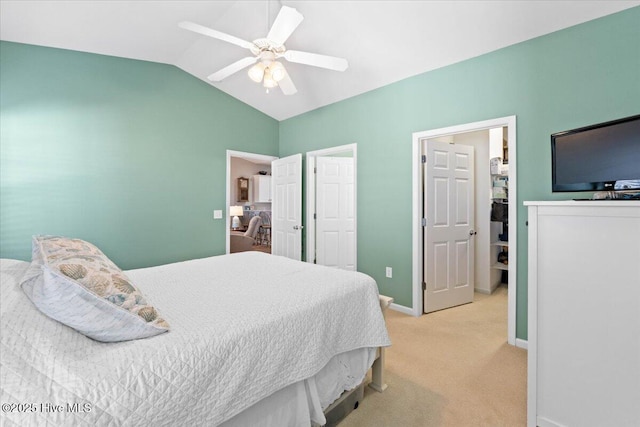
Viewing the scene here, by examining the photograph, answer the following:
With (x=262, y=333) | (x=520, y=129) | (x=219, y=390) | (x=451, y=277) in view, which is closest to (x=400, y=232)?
(x=451, y=277)

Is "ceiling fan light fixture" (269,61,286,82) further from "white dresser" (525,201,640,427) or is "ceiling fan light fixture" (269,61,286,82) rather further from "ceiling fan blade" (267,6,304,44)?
"white dresser" (525,201,640,427)

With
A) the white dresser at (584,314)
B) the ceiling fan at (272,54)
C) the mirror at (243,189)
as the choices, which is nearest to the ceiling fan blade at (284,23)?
the ceiling fan at (272,54)

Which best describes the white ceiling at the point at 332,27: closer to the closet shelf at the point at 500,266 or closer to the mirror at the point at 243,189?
the closet shelf at the point at 500,266

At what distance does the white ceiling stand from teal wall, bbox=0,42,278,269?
25 centimetres

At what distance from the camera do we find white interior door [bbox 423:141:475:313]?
330cm

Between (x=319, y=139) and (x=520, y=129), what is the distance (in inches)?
95.8

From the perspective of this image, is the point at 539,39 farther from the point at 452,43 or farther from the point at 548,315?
the point at 548,315

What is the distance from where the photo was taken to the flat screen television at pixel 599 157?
1610mm

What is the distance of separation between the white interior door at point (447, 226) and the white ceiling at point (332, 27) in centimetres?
102

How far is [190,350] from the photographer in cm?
100

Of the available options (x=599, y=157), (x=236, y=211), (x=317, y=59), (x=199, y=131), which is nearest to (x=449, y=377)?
(x=599, y=157)

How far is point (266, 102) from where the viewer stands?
4340 mm

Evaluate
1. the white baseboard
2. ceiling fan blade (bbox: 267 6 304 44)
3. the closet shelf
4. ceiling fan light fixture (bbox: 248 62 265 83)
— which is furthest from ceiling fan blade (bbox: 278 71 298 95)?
the closet shelf

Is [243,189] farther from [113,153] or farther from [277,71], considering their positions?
[277,71]
